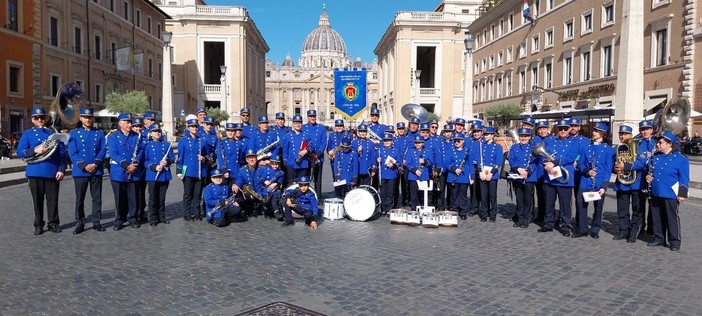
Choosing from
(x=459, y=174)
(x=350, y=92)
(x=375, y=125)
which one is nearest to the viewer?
(x=459, y=174)

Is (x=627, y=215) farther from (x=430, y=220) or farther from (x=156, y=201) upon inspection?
(x=156, y=201)

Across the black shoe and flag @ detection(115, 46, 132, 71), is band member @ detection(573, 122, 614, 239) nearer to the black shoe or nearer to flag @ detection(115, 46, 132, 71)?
the black shoe

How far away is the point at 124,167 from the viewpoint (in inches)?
357

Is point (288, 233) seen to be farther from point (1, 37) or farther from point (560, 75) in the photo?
point (560, 75)

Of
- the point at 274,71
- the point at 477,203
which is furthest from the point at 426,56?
the point at 274,71

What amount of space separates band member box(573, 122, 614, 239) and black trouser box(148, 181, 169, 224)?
25.1 feet

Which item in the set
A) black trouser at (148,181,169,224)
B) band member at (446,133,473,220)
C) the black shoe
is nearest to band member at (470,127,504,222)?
Result: band member at (446,133,473,220)

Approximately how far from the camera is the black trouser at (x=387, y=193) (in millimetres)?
11242

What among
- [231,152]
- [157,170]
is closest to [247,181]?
[231,152]

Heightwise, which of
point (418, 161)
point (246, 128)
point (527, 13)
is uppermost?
point (527, 13)

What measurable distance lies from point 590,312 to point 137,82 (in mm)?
51312

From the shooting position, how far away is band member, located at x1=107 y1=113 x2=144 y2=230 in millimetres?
9172

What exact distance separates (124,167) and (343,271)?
189 inches

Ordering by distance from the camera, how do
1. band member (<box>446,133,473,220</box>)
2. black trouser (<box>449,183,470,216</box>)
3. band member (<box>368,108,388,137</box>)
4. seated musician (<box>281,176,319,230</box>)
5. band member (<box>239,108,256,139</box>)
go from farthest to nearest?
band member (<box>368,108,388,137</box>) < band member (<box>239,108,256,139</box>) < black trouser (<box>449,183,470,216</box>) < band member (<box>446,133,473,220</box>) < seated musician (<box>281,176,319,230</box>)
